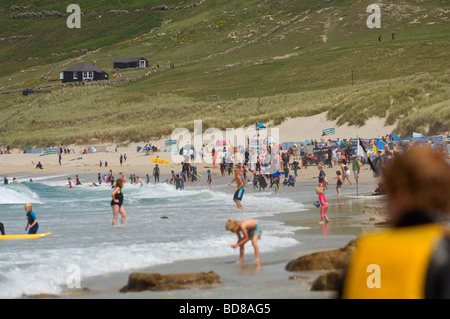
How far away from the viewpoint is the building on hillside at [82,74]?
396 ft

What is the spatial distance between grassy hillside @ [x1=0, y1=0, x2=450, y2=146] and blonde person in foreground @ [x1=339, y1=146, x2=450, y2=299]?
4074 cm

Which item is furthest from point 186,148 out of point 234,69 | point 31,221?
point 234,69

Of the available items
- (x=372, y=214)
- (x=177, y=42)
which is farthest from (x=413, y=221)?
(x=177, y=42)

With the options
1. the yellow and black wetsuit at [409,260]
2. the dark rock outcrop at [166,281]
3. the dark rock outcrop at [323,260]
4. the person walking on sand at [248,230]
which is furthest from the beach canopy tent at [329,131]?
the yellow and black wetsuit at [409,260]

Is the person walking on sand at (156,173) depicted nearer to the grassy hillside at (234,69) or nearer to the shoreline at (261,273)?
the grassy hillside at (234,69)

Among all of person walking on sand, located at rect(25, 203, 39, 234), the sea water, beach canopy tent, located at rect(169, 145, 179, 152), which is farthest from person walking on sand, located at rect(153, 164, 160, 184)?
person walking on sand, located at rect(25, 203, 39, 234)

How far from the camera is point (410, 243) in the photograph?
7.33ft

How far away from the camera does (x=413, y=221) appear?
2354mm

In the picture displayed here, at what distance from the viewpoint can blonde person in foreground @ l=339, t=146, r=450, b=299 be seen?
222 cm

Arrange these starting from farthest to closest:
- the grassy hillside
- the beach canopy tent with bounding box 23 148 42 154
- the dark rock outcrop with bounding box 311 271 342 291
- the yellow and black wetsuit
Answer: the beach canopy tent with bounding box 23 148 42 154, the grassy hillside, the dark rock outcrop with bounding box 311 271 342 291, the yellow and black wetsuit

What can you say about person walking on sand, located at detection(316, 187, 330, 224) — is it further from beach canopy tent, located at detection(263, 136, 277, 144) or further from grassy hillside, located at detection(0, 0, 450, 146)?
beach canopy tent, located at detection(263, 136, 277, 144)

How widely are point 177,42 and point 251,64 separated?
3394 centimetres

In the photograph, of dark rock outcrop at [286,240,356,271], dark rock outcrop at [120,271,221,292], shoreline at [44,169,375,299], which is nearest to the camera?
shoreline at [44,169,375,299]

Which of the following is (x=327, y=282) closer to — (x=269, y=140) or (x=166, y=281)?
(x=166, y=281)
